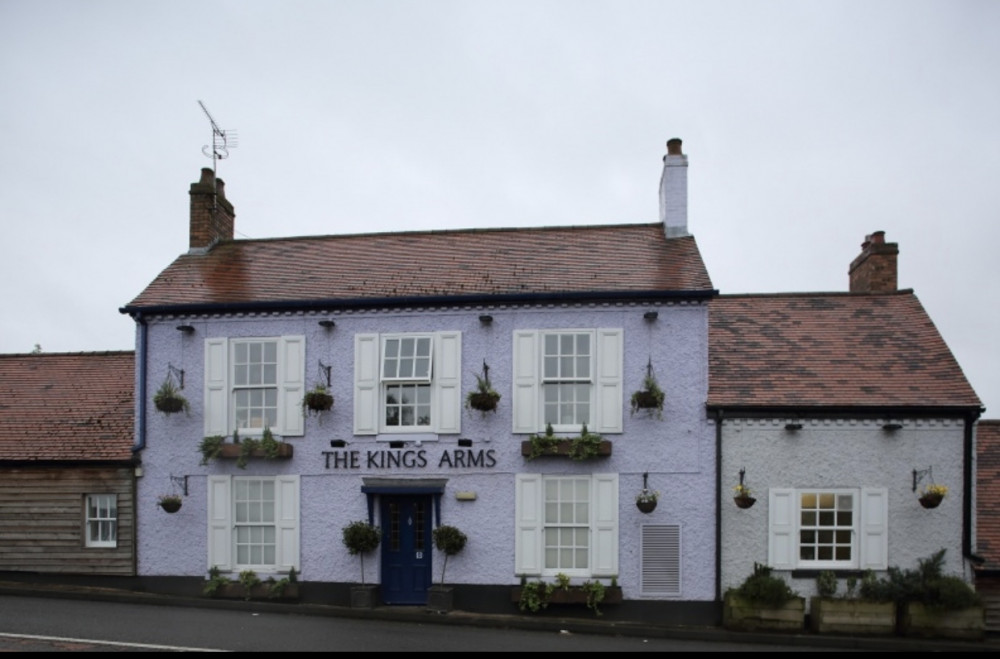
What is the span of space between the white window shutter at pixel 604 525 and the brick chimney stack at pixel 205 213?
10.3 metres

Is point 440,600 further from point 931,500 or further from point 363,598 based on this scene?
point 931,500

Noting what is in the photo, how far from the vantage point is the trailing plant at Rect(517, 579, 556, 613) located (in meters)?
14.0

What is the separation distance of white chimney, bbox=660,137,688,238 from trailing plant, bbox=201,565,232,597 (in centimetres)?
1100

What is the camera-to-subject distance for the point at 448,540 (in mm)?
14195

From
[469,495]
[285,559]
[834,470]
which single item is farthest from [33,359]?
[834,470]

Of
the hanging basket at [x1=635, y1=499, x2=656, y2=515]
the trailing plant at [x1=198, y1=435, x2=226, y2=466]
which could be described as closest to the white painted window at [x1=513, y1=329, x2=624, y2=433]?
the hanging basket at [x1=635, y1=499, x2=656, y2=515]

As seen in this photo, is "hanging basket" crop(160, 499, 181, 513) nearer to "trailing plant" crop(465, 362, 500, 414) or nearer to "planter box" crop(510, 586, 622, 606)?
"trailing plant" crop(465, 362, 500, 414)

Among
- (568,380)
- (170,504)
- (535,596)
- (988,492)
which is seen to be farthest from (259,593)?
(988,492)

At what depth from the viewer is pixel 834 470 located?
552 inches

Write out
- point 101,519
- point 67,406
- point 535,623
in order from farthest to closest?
point 67,406 < point 101,519 < point 535,623

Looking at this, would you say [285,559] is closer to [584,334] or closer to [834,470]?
[584,334]

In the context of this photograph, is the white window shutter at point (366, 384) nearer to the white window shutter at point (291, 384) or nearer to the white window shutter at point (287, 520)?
the white window shutter at point (291, 384)

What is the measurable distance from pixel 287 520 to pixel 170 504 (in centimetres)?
219

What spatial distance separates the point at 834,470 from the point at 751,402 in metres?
1.86
